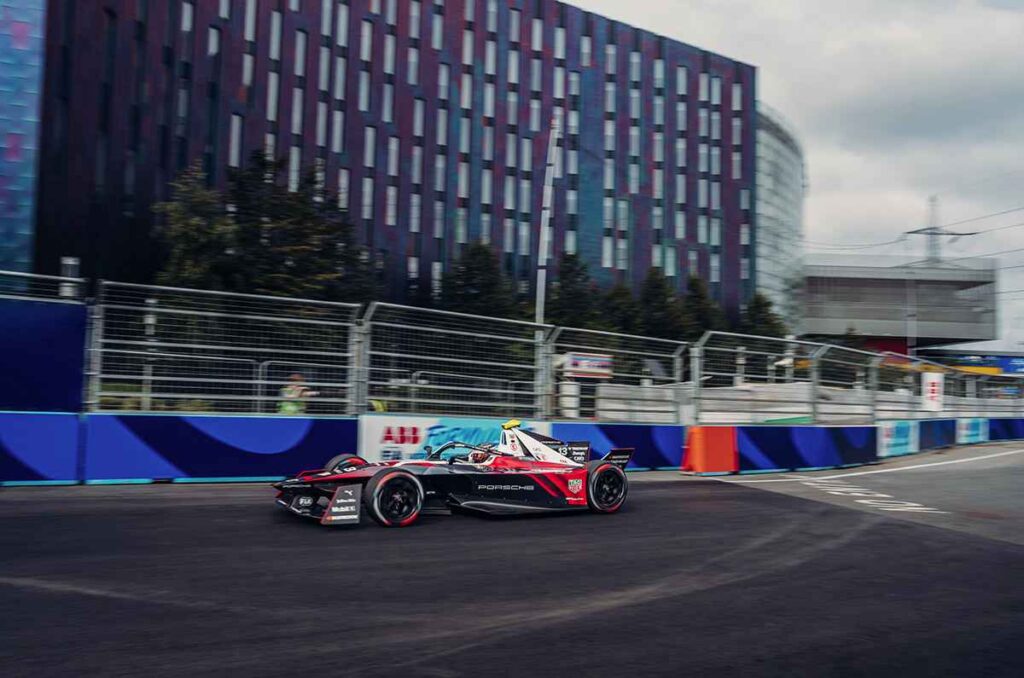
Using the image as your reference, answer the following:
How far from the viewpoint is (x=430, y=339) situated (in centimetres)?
1357

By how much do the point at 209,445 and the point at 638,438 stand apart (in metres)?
7.46

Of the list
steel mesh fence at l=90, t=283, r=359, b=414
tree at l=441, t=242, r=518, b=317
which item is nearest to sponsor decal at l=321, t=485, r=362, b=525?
steel mesh fence at l=90, t=283, r=359, b=414

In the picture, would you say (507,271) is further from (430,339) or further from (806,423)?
(430,339)

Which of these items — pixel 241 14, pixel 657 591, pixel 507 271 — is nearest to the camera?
pixel 657 591

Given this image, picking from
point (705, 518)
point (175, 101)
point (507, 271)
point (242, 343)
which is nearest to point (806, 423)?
point (705, 518)

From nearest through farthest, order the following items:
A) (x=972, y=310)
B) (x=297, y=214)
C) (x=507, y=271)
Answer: (x=297, y=214), (x=507, y=271), (x=972, y=310)

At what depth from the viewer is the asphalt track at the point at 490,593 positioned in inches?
192

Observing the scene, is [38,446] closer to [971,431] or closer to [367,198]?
[971,431]

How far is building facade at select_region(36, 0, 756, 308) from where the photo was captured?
119 feet

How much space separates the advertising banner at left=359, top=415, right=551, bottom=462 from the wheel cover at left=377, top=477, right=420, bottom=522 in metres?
3.61

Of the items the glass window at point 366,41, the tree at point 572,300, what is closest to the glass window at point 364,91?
the glass window at point 366,41

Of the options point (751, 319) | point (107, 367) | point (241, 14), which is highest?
point (241, 14)

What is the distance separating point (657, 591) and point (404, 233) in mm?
49662

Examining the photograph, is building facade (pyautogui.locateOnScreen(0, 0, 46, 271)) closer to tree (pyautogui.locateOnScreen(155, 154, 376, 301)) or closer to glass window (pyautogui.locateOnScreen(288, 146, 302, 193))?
tree (pyautogui.locateOnScreen(155, 154, 376, 301))
